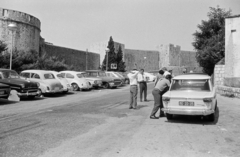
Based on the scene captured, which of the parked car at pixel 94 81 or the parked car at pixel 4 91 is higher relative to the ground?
the parked car at pixel 94 81

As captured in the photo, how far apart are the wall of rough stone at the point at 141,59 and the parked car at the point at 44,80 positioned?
3571 cm

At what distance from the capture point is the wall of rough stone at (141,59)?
50656 millimetres

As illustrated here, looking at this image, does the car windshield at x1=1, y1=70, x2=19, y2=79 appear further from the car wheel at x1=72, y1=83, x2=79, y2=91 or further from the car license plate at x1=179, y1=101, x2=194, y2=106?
the car license plate at x1=179, y1=101, x2=194, y2=106

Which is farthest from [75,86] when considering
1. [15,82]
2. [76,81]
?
[15,82]

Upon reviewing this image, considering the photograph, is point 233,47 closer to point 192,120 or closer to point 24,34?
point 192,120

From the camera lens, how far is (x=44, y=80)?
1361 cm

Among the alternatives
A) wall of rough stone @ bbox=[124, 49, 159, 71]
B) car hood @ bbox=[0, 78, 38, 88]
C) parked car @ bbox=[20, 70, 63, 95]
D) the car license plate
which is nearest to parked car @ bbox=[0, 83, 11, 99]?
car hood @ bbox=[0, 78, 38, 88]

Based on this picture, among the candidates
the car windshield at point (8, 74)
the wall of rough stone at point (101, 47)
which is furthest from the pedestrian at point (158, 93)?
the wall of rough stone at point (101, 47)

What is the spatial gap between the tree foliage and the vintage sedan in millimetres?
17950

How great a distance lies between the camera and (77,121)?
6.84 meters

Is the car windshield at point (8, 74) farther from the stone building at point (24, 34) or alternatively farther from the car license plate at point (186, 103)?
the car license plate at point (186, 103)

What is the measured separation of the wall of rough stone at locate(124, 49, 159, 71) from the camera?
166 ft

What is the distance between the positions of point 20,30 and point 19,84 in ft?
41.4

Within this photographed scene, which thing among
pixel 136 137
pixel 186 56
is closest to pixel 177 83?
pixel 136 137
